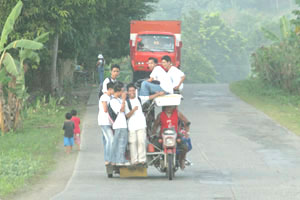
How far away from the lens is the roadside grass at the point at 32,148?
13.7 m

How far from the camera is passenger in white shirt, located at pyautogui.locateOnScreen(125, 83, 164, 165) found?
1369 centimetres

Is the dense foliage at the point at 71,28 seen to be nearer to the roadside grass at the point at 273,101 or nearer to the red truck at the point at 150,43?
the red truck at the point at 150,43

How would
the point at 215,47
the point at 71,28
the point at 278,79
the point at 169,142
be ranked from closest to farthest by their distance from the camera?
the point at 169,142
the point at 71,28
the point at 278,79
the point at 215,47

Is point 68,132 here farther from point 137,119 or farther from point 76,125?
point 137,119

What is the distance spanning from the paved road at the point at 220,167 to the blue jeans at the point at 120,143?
16.5 inches

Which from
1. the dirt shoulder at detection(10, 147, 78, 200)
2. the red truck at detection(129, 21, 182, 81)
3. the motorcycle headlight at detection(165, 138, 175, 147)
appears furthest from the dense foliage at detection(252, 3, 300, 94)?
the motorcycle headlight at detection(165, 138, 175, 147)

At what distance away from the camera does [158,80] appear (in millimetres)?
14914

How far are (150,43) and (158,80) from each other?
2399 centimetres

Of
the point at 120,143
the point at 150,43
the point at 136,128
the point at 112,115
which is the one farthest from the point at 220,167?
the point at 150,43

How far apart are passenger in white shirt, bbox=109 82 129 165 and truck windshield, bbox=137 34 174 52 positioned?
25.0 metres

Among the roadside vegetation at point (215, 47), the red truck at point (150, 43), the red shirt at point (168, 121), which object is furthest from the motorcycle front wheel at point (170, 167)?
the roadside vegetation at point (215, 47)

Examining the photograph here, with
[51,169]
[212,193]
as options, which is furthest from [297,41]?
[212,193]

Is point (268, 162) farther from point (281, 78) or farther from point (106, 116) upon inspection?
point (281, 78)

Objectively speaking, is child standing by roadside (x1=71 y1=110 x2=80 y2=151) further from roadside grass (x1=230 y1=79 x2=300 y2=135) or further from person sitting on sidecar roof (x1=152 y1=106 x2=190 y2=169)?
roadside grass (x1=230 y1=79 x2=300 y2=135)
